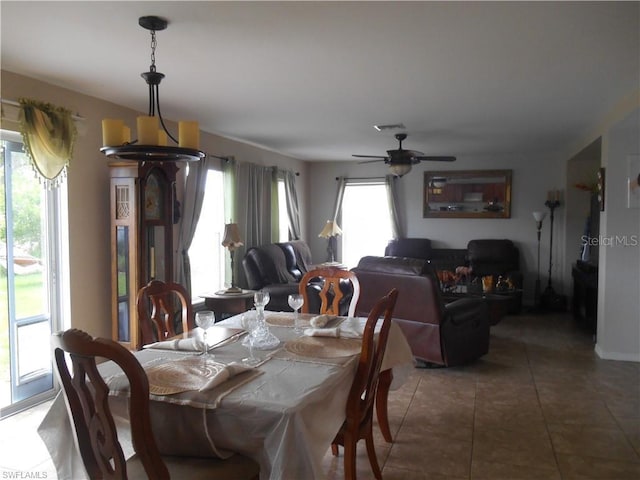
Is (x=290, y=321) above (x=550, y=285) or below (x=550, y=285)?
above

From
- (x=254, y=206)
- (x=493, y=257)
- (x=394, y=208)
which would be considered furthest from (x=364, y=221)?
(x=254, y=206)

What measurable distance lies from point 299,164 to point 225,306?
13.1 ft

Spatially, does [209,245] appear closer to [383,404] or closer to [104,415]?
[383,404]

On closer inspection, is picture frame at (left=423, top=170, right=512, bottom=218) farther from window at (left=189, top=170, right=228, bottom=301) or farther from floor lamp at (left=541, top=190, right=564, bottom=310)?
window at (left=189, top=170, right=228, bottom=301)

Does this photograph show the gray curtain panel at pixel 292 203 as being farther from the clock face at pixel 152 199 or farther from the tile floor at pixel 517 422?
the tile floor at pixel 517 422

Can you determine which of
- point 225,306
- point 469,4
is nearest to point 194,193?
point 225,306

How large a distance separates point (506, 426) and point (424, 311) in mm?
1115

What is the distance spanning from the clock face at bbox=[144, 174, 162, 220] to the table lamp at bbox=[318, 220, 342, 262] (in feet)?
12.5

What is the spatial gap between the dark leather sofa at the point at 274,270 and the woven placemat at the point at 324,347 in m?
3.05

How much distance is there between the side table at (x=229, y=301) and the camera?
4969 millimetres

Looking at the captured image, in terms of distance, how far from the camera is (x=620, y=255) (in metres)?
Answer: 4.42

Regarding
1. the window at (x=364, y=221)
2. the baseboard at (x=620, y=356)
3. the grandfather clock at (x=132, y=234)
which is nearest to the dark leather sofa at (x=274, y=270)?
the grandfather clock at (x=132, y=234)

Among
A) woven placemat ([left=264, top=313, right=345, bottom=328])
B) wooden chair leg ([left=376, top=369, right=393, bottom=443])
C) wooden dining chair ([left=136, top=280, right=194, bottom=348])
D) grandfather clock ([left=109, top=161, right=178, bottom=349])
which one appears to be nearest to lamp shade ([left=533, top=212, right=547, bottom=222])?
wooden chair leg ([left=376, top=369, right=393, bottom=443])

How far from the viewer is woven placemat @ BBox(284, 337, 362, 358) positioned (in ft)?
7.04
